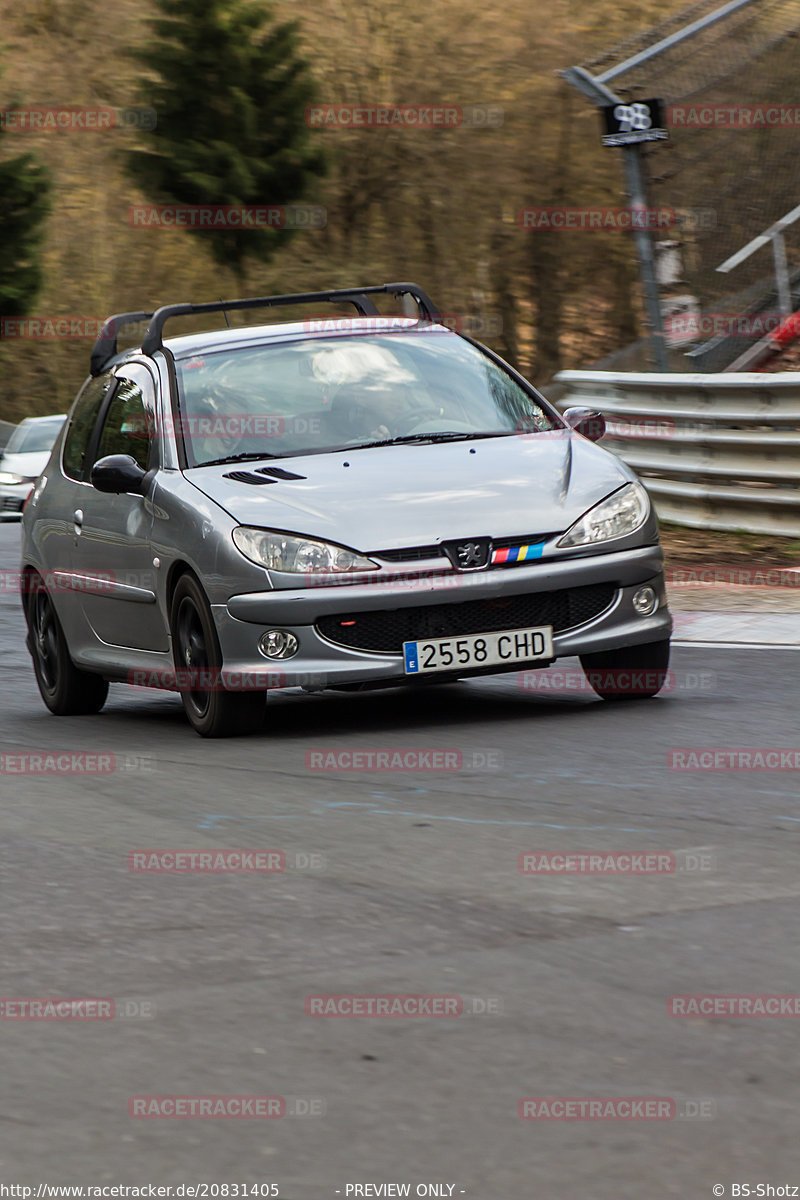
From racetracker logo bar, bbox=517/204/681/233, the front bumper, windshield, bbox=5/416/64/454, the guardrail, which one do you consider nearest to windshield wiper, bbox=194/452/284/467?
the front bumper

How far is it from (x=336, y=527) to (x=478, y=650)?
0.71m

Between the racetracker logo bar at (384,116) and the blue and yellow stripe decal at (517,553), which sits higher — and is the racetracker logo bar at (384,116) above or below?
below

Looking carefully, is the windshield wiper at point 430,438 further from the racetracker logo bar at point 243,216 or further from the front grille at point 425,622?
the racetracker logo bar at point 243,216

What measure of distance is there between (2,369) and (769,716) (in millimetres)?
38724

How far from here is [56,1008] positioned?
4.41 meters

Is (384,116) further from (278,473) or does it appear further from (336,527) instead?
(336,527)

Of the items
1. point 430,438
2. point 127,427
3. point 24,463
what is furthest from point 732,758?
point 24,463

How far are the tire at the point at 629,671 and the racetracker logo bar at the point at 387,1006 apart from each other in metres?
4.14

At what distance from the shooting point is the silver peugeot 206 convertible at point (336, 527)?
7.73 m

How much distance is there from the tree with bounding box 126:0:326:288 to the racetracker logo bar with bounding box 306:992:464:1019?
106 feet

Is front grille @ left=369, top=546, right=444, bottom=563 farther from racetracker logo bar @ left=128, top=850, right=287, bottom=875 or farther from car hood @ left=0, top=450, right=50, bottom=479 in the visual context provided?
car hood @ left=0, top=450, right=50, bottom=479

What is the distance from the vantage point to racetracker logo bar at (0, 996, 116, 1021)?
171 inches

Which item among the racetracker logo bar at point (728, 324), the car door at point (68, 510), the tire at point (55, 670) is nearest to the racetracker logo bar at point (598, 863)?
the car door at point (68, 510)

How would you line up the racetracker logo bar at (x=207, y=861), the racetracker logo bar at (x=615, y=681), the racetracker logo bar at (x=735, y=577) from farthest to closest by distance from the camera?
the racetracker logo bar at (x=735, y=577)
the racetracker logo bar at (x=615, y=681)
the racetracker logo bar at (x=207, y=861)
